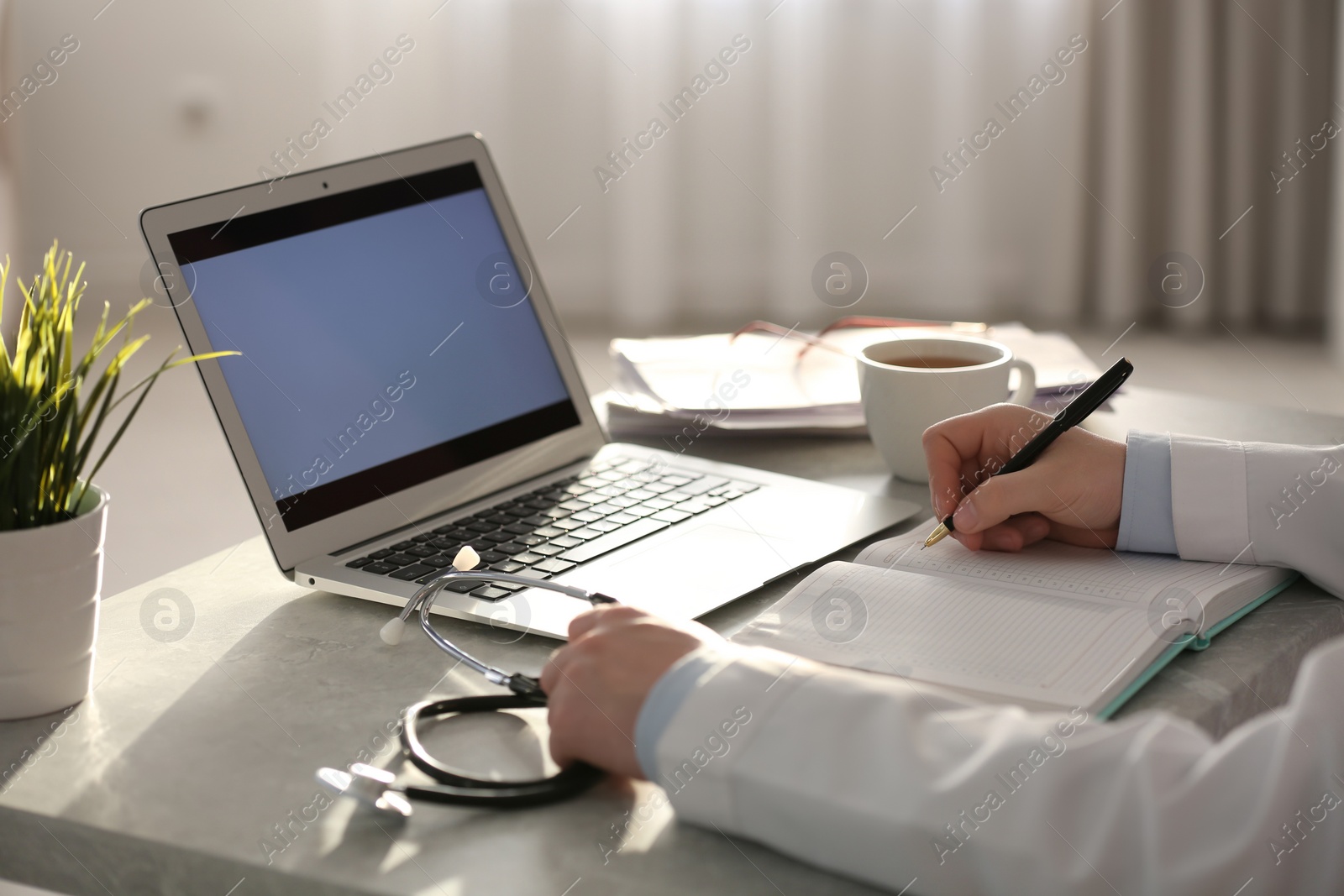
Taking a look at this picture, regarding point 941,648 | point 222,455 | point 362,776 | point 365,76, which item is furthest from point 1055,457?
point 365,76

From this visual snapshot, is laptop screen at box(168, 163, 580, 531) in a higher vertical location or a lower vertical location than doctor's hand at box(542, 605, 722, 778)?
higher

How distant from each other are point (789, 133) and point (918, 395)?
229 centimetres

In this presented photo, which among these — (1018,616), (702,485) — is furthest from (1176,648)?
(702,485)

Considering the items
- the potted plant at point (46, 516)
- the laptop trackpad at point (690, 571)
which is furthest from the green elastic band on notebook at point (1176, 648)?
the potted plant at point (46, 516)

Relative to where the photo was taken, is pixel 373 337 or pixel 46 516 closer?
pixel 46 516

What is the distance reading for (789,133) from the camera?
3141 mm

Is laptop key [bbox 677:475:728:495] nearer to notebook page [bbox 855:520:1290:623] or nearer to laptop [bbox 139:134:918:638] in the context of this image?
laptop [bbox 139:134:918:638]

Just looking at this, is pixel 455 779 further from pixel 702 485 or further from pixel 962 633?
pixel 702 485

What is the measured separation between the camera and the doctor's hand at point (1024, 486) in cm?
80

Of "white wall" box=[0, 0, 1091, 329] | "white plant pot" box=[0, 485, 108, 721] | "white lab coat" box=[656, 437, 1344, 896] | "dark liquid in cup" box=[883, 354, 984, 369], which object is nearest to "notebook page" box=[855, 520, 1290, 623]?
"white lab coat" box=[656, 437, 1344, 896]

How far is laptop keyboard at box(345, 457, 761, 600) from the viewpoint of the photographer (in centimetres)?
81

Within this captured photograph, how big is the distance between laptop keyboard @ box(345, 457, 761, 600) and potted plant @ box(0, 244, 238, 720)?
205mm

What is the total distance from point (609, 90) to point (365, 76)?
2.15 ft

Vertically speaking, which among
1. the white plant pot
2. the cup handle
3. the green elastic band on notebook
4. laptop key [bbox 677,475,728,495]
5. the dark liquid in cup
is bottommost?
the green elastic band on notebook
